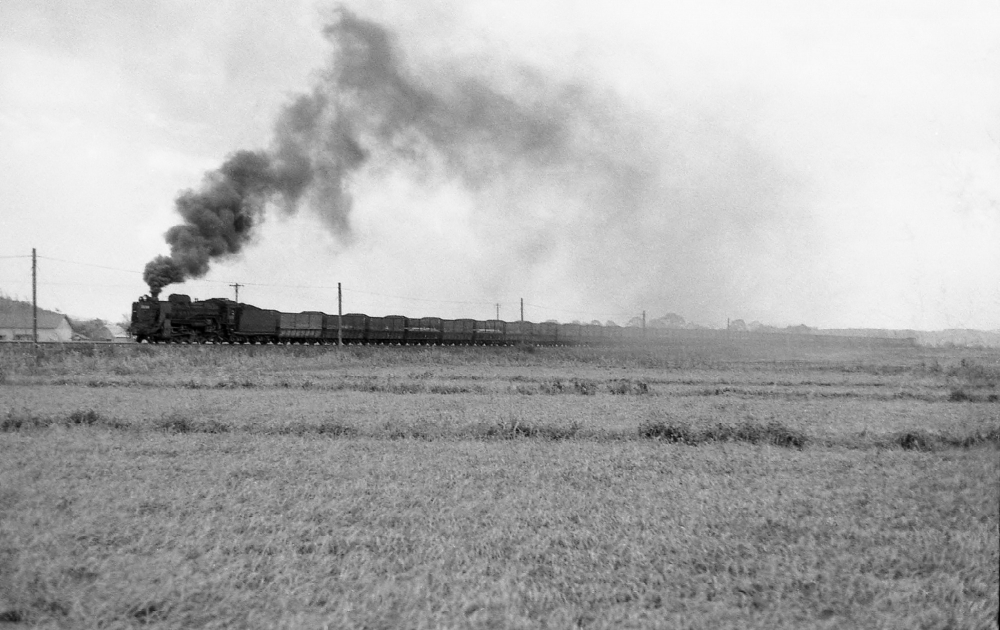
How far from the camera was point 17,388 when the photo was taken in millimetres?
26953

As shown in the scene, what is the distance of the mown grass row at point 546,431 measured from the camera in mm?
15383

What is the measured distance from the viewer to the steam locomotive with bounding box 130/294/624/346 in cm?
4781

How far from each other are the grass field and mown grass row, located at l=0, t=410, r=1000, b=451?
0.26 feet

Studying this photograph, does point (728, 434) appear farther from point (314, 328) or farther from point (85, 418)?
point (314, 328)

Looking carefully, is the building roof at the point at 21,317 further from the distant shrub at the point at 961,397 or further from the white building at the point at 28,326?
the distant shrub at the point at 961,397

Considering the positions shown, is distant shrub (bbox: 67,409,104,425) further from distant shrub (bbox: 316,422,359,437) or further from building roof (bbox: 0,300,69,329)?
building roof (bbox: 0,300,69,329)

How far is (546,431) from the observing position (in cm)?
1612

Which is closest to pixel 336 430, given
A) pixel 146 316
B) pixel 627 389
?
pixel 627 389

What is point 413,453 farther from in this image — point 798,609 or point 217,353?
point 217,353

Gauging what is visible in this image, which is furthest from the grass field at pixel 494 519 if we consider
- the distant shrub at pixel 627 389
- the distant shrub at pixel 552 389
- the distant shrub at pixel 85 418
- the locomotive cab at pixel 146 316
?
the locomotive cab at pixel 146 316

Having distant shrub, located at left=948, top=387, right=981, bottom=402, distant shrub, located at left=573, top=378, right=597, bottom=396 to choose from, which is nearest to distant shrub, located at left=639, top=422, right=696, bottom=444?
distant shrub, located at left=573, top=378, right=597, bottom=396

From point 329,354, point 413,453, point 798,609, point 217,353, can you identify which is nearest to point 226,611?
point 798,609

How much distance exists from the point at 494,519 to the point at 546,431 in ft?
24.9

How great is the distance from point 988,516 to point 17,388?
30.6 m
